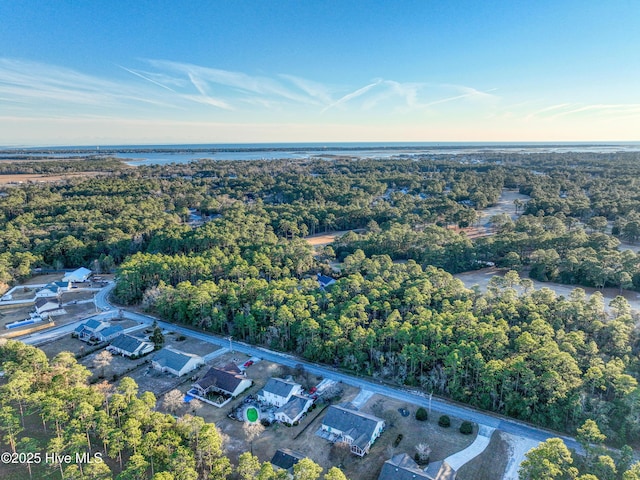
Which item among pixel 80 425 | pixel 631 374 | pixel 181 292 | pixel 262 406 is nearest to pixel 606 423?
pixel 631 374

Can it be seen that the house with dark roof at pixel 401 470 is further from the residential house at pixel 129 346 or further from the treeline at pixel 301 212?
the treeline at pixel 301 212

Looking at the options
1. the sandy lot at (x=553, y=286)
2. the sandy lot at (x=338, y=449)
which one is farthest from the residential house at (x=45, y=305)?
the sandy lot at (x=553, y=286)

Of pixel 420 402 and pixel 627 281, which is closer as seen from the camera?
A: pixel 420 402

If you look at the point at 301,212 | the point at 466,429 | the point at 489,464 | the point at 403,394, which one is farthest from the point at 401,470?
the point at 301,212

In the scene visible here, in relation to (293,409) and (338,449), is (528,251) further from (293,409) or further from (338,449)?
(338,449)

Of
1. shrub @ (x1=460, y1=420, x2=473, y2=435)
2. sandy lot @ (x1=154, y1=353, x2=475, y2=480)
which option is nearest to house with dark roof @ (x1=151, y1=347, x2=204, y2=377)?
sandy lot @ (x1=154, y1=353, x2=475, y2=480)

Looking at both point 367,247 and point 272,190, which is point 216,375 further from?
point 272,190
